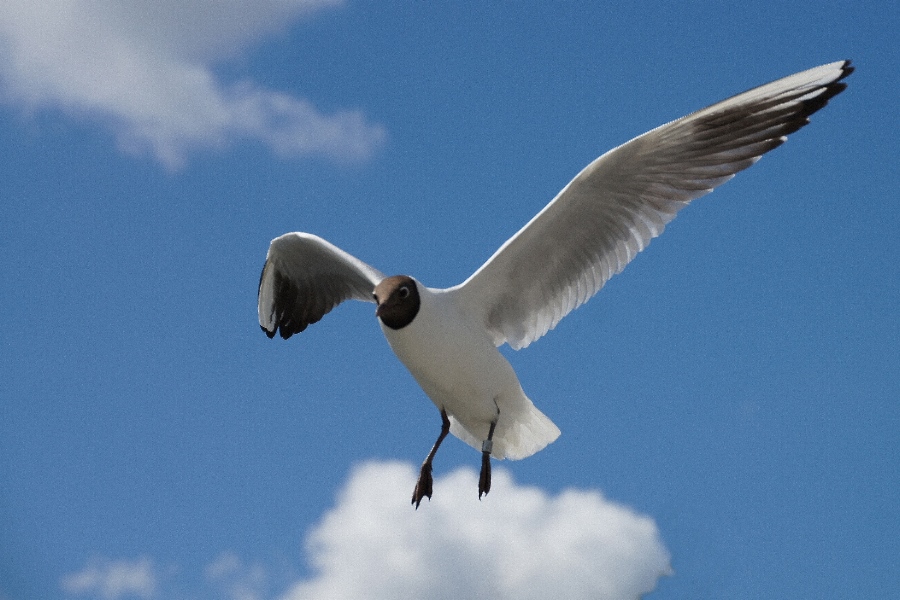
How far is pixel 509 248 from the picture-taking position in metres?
5.12

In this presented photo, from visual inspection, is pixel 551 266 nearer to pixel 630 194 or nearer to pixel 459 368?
pixel 630 194

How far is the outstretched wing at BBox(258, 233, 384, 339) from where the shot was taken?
592 cm

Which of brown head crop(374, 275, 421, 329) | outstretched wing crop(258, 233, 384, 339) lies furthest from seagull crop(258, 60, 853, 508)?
outstretched wing crop(258, 233, 384, 339)

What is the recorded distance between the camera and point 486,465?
16.9 ft

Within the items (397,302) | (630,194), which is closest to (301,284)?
(397,302)

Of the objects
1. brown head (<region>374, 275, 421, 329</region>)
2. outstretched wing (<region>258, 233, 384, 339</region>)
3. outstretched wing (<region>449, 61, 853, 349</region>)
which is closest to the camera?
brown head (<region>374, 275, 421, 329</region>)

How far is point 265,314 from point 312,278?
0.39 m

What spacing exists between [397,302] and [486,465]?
0.88 m

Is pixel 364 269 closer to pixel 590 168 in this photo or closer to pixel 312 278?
pixel 312 278

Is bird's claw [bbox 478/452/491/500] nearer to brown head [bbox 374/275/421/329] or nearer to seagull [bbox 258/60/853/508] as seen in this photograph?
seagull [bbox 258/60/853/508]

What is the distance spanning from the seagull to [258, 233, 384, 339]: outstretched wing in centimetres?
49

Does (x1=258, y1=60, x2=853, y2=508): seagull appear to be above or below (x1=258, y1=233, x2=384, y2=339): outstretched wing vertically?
below

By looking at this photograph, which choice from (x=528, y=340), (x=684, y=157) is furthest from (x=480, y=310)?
(x=684, y=157)

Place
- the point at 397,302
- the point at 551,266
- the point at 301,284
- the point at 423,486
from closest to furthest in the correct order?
1. the point at 397,302
2. the point at 423,486
3. the point at 551,266
4. the point at 301,284
